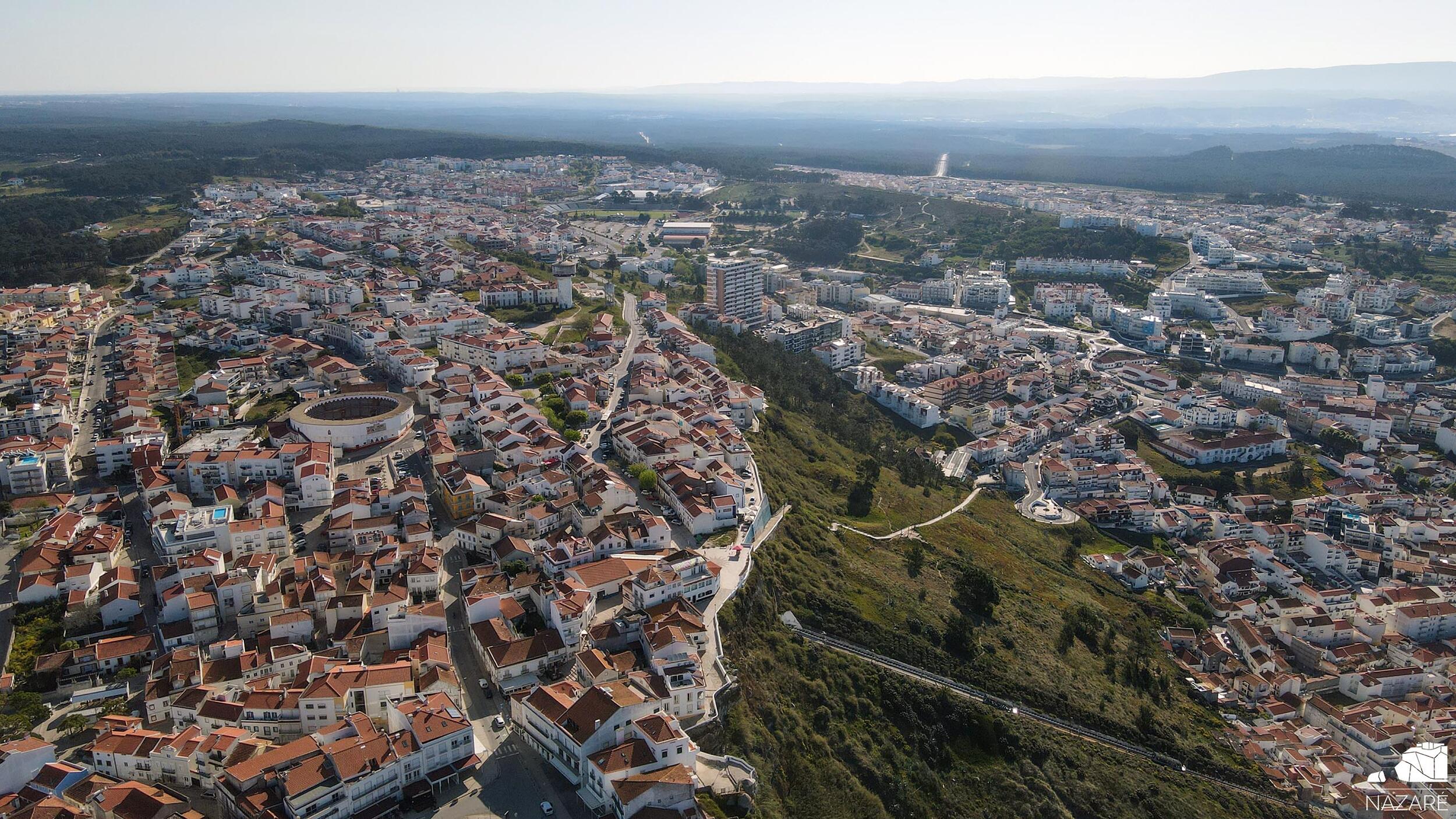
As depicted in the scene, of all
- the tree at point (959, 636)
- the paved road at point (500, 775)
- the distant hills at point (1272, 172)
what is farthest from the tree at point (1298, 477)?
the distant hills at point (1272, 172)

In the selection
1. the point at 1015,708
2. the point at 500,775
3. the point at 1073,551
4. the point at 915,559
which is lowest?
the point at 1073,551

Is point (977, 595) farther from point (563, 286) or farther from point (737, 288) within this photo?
Result: point (737, 288)

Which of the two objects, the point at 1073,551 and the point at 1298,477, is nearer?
the point at 1073,551

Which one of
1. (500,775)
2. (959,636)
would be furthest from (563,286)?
(500,775)

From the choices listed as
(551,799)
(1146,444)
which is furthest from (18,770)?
(1146,444)

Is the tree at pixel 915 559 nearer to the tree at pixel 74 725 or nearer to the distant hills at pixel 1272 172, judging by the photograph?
the tree at pixel 74 725

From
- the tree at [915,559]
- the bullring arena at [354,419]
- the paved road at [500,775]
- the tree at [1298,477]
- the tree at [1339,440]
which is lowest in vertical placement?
the tree at [1298,477]

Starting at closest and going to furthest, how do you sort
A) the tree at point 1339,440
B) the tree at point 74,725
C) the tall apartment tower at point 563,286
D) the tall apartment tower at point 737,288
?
the tree at point 74,725
the tree at point 1339,440
the tall apartment tower at point 563,286
the tall apartment tower at point 737,288
